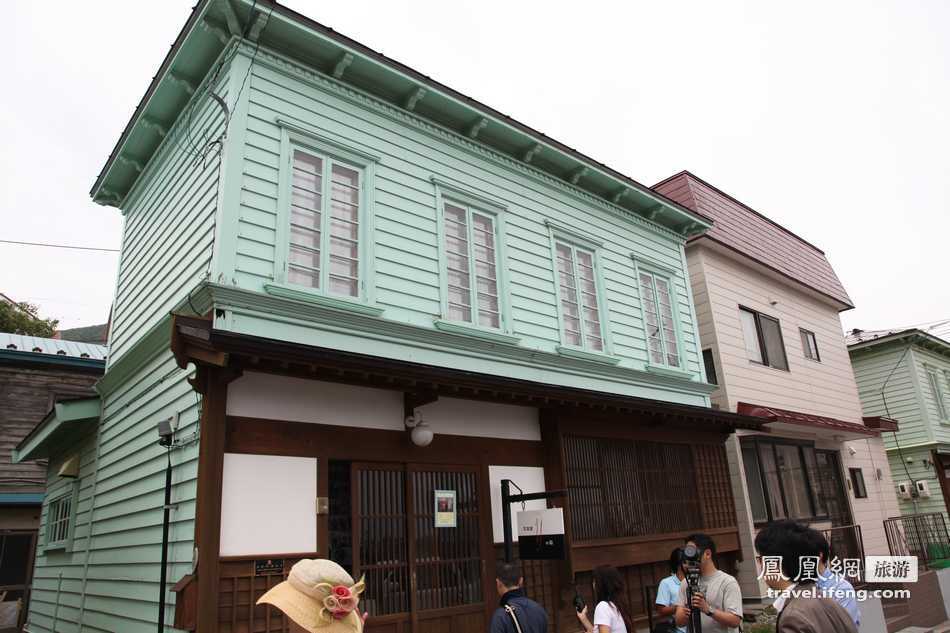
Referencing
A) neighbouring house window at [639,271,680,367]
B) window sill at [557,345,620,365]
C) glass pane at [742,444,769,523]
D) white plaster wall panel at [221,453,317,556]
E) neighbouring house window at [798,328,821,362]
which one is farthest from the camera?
neighbouring house window at [798,328,821,362]

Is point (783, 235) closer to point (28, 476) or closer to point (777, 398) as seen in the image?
point (777, 398)

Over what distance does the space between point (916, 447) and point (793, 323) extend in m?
10.6

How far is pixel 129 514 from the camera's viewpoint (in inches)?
330

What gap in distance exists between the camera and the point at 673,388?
12609mm

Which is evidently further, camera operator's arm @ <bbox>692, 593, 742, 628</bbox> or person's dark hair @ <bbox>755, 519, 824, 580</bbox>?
camera operator's arm @ <bbox>692, 593, 742, 628</bbox>

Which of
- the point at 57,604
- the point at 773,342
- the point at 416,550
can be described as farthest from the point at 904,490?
the point at 57,604

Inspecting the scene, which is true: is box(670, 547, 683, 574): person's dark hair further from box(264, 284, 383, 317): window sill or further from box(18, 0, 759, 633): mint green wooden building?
box(264, 284, 383, 317): window sill

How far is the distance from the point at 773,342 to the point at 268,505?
1393cm

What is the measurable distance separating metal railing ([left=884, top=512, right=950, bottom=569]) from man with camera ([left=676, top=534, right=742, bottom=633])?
46.8 ft

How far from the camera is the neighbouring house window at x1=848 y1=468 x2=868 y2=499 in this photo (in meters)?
17.5

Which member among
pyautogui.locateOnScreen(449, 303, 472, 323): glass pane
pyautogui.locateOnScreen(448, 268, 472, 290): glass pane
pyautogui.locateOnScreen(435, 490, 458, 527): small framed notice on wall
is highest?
pyautogui.locateOnScreen(448, 268, 472, 290): glass pane

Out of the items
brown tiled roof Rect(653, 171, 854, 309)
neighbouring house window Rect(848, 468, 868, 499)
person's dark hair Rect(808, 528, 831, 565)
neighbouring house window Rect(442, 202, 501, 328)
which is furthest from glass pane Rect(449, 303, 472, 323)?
neighbouring house window Rect(848, 468, 868, 499)

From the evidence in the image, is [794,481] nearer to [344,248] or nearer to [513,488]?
[513,488]

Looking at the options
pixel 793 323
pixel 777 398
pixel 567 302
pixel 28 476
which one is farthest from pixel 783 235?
pixel 28 476
